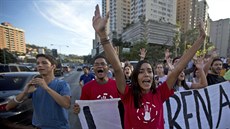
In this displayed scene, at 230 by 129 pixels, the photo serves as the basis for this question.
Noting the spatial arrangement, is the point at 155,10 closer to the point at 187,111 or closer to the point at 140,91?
the point at 187,111

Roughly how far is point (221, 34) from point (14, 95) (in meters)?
104

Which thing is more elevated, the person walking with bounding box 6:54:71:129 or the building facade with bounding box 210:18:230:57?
the building facade with bounding box 210:18:230:57

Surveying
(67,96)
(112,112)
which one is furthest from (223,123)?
(67,96)

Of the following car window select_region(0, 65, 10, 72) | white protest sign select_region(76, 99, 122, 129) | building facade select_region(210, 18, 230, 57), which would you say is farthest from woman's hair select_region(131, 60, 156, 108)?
building facade select_region(210, 18, 230, 57)

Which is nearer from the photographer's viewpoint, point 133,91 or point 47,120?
point 133,91

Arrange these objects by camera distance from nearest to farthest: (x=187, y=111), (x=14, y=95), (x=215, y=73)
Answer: (x=187, y=111) < (x=14, y=95) < (x=215, y=73)

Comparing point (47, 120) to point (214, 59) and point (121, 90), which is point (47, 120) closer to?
point (121, 90)

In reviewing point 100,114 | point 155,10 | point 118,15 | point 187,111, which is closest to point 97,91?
point 100,114

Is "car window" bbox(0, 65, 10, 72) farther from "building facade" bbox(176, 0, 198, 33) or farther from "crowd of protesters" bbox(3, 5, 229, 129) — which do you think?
"building facade" bbox(176, 0, 198, 33)

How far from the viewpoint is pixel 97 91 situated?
2611 millimetres

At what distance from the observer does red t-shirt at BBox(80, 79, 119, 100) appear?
8.50ft

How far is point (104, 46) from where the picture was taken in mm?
1771

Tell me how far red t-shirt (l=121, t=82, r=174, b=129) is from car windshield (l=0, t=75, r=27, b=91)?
3222mm

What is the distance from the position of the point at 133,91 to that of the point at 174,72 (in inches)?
20.1
